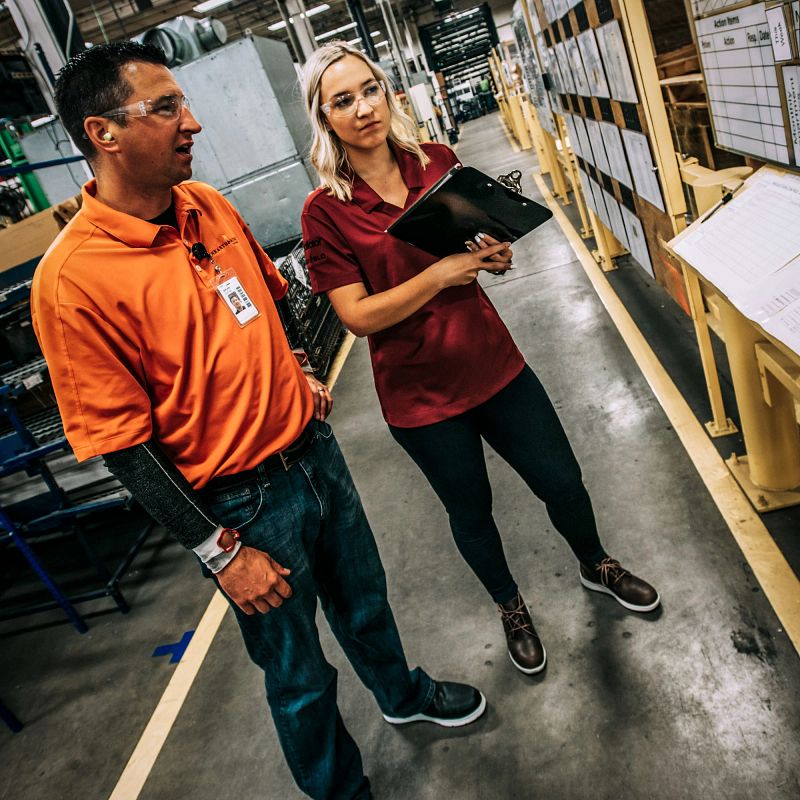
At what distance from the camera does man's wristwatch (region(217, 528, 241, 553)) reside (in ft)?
4.56


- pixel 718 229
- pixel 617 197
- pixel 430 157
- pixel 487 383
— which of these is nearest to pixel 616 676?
pixel 487 383

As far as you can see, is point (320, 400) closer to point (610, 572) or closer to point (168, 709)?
point (610, 572)

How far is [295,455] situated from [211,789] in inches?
59.6

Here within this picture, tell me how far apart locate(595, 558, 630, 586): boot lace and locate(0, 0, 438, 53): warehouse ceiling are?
23.5ft

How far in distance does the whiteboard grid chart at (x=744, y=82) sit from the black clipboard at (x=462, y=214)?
77cm

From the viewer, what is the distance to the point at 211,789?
87.6 inches

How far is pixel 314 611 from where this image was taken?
168 centimetres

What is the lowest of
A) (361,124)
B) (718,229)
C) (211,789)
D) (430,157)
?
(211,789)

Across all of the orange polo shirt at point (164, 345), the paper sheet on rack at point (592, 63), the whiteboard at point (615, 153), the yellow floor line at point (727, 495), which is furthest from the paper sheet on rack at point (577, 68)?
the orange polo shirt at point (164, 345)

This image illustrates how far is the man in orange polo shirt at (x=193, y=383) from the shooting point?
1.25 m

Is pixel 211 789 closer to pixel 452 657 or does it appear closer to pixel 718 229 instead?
pixel 452 657

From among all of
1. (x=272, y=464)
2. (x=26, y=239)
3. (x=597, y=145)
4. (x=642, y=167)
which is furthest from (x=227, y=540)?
(x=597, y=145)

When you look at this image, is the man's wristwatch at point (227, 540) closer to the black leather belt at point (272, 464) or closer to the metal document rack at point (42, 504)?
the black leather belt at point (272, 464)

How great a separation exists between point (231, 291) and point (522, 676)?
1.70 m
